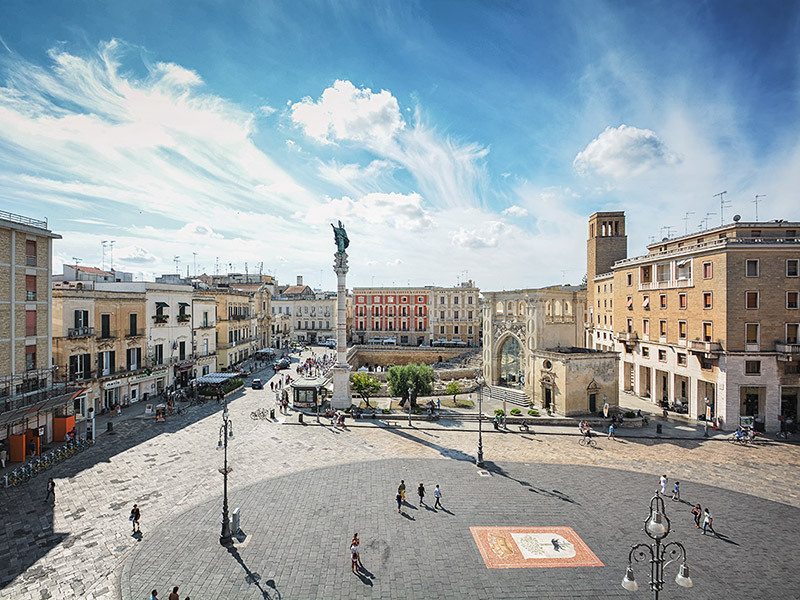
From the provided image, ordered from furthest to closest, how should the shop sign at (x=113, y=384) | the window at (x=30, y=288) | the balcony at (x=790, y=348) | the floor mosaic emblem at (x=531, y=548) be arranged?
the shop sign at (x=113, y=384)
the balcony at (x=790, y=348)
the window at (x=30, y=288)
the floor mosaic emblem at (x=531, y=548)

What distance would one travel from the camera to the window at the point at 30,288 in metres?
24.5

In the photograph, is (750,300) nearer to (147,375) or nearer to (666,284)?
(666,284)

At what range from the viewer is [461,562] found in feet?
45.9

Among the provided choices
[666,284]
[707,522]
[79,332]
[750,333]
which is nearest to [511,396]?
[666,284]

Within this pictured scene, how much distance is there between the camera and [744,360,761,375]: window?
95.7ft

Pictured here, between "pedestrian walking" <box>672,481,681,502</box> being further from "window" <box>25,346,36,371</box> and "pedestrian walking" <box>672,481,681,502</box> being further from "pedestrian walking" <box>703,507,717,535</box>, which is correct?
"window" <box>25,346,36,371</box>

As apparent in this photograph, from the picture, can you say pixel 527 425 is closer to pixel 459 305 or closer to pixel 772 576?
pixel 772 576

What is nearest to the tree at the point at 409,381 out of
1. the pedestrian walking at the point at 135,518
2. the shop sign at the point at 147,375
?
the shop sign at the point at 147,375

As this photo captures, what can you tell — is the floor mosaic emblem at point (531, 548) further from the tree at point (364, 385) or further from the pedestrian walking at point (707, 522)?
the tree at point (364, 385)

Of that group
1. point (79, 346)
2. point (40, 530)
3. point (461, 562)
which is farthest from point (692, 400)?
point (79, 346)

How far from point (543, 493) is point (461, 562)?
273 inches

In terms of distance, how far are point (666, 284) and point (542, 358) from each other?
12829 mm

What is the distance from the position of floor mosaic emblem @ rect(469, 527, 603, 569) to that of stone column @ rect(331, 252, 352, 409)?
20.0 m

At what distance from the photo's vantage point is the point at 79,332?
29953 mm
